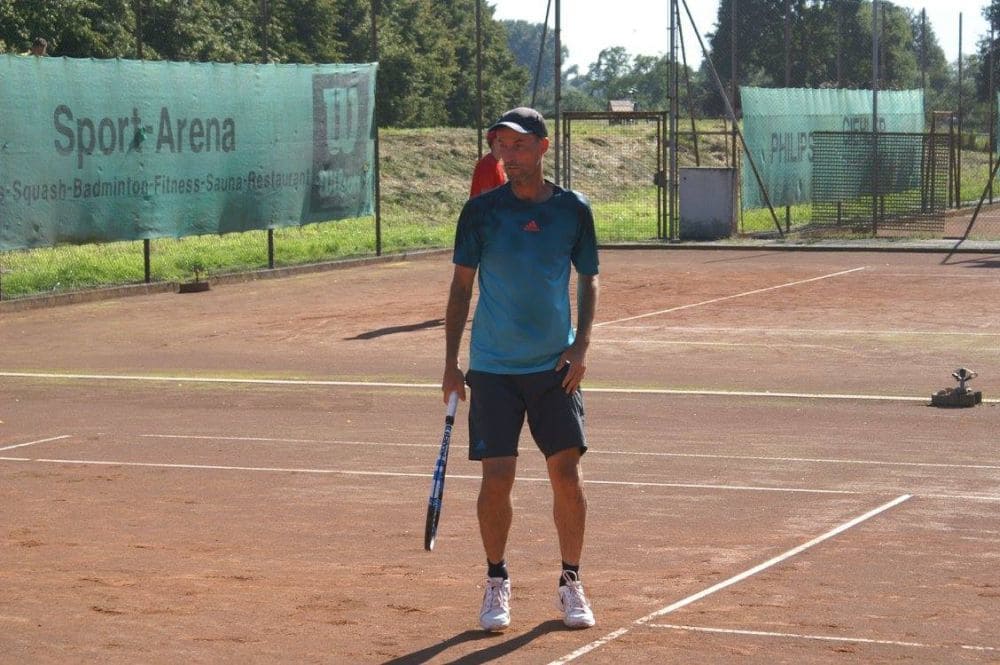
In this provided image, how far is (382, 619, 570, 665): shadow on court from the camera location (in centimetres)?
609

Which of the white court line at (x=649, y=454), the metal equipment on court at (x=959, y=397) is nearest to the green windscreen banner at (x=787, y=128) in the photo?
the metal equipment on court at (x=959, y=397)

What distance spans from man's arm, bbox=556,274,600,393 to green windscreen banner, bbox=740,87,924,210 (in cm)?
2627

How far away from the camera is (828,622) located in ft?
21.5

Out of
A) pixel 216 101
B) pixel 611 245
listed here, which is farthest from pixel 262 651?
pixel 611 245

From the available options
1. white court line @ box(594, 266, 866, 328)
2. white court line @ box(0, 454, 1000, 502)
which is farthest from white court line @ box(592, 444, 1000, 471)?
white court line @ box(594, 266, 866, 328)

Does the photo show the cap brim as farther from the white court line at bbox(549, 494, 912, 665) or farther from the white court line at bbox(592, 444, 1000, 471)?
the white court line at bbox(592, 444, 1000, 471)

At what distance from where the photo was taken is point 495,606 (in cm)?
647

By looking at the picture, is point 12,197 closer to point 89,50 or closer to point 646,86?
point 89,50

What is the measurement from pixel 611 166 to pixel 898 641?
4519 cm

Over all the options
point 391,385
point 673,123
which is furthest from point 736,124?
point 391,385

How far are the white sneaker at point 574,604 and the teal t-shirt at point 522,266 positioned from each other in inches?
31.2

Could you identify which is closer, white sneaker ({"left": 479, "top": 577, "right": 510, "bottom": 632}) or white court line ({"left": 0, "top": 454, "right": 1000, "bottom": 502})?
white sneaker ({"left": 479, "top": 577, "right": 510, "bottom": 632})

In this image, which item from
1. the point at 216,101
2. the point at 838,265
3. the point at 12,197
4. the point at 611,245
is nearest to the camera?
the point at 12,197

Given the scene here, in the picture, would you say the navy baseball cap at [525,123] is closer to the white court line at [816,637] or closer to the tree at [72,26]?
the white court line at [816,637]
